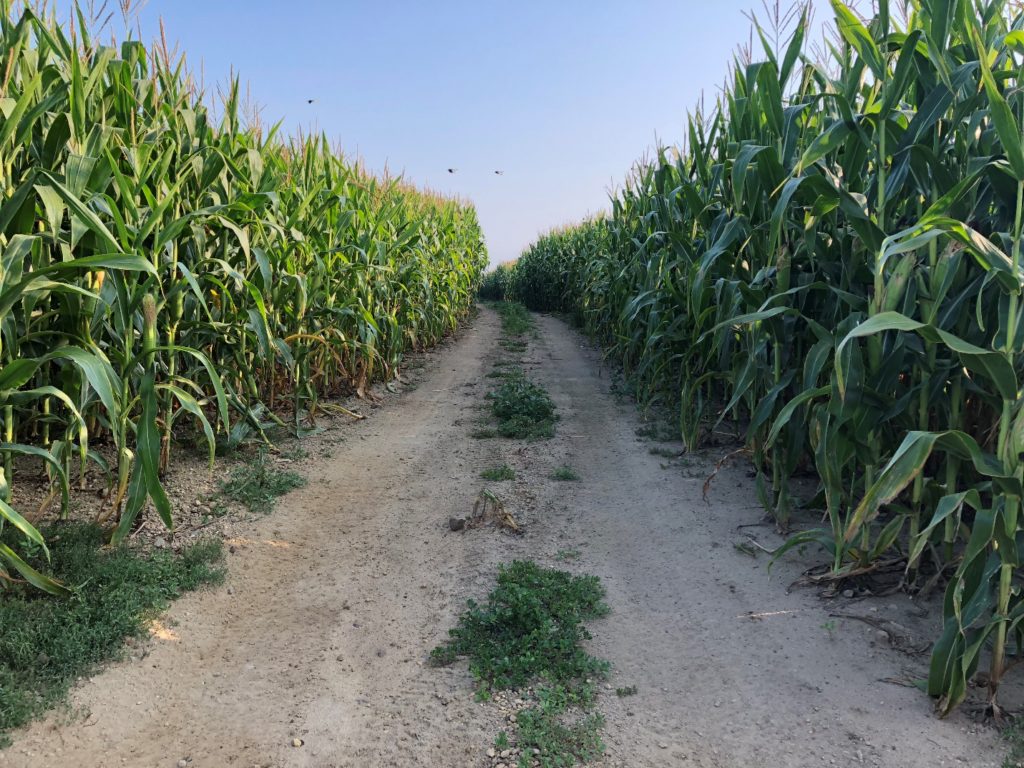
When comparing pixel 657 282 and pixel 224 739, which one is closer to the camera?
pixel 224 739

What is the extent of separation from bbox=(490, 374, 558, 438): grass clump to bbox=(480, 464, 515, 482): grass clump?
90 centimetres

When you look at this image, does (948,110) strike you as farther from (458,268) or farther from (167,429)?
(458,268)

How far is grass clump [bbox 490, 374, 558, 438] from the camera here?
5547 mm

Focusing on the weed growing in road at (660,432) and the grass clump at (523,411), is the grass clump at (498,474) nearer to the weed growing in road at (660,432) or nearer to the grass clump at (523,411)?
the grass clump at (523,411)

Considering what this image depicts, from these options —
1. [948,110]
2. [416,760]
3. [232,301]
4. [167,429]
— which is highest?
[948,110]

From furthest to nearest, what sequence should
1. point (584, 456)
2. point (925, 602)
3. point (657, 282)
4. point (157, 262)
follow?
point (657, 282) < point (584, 456) < point (157, 262) < point (925, 602)

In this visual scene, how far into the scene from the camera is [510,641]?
2.61 m

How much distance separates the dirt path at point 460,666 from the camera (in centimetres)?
208

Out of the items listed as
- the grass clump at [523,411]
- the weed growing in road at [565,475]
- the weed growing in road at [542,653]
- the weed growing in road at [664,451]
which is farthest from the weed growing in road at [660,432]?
the weed growing in road at [542,653]

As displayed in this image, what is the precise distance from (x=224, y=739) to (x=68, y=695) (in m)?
0.61

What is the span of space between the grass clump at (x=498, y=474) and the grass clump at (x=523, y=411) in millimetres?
904

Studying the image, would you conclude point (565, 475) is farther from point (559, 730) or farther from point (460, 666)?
point (559, 730)

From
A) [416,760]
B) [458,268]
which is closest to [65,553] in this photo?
[416,760]

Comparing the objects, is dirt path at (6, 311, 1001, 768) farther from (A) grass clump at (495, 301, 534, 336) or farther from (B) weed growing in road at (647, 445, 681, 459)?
(A) grass clump at (495, 301, 534, 336)
